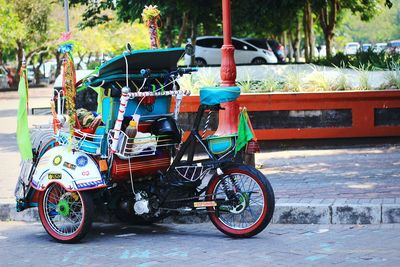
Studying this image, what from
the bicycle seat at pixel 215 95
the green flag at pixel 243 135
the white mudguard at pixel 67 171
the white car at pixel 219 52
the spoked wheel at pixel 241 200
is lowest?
the spoked wheel at pixel 241 200

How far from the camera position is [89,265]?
6.96 metres

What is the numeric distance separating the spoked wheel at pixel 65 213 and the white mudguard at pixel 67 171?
10 centimetres

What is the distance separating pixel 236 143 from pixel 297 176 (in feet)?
9.77

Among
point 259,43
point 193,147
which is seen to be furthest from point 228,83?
point 259,43

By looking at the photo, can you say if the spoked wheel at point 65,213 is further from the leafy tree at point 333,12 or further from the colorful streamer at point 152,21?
the leafy tree at point 333,12

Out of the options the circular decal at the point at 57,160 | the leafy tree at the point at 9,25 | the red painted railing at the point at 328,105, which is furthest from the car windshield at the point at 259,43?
the circular decal at the point at 57,160

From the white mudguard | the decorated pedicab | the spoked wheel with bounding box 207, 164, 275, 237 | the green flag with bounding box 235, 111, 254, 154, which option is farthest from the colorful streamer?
the spoked wheel with bounding box 207, 164, 275, 237

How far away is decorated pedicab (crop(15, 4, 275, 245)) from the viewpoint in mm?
7781

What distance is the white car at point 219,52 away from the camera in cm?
3903

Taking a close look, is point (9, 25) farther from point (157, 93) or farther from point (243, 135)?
point (243, 135)

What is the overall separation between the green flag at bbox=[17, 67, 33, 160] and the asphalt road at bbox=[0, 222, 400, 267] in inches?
34.9

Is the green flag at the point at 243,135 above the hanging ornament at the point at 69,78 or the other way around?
the other way around

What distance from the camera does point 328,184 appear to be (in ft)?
32.4

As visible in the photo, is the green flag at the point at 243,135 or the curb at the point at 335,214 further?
the curb at the point at 335,214
